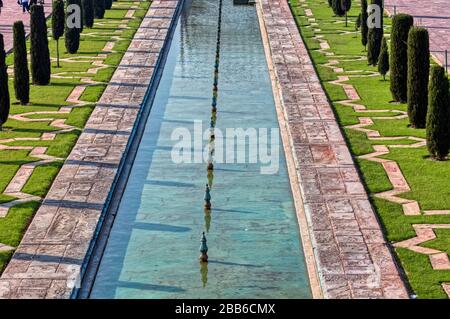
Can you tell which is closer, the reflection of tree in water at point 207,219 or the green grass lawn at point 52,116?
the green grass lawn at point 52,116

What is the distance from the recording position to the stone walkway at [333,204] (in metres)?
23.4

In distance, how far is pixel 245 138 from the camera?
36.0 meters

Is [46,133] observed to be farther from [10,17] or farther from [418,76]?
[10,17]

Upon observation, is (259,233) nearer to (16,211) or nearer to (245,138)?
(16,211)

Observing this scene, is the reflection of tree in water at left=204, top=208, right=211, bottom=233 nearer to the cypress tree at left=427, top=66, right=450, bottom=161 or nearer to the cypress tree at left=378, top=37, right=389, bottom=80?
the cypress tree at left=427, top=66, right=450, bottom=161

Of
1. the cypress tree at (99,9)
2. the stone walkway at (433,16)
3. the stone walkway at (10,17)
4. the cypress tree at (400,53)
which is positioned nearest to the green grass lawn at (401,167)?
the cypress tree at (400,53)

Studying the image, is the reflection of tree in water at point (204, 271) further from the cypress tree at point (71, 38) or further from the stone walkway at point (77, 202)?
the cypress tree at point (71, 38)

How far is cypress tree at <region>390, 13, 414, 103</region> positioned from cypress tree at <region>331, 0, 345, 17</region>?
20.7 metres

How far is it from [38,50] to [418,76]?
47.7ft

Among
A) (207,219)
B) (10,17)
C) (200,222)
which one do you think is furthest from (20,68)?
(10,17)

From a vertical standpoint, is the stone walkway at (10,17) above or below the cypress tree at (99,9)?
→ below

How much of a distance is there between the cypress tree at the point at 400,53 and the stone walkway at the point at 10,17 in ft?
64.9
